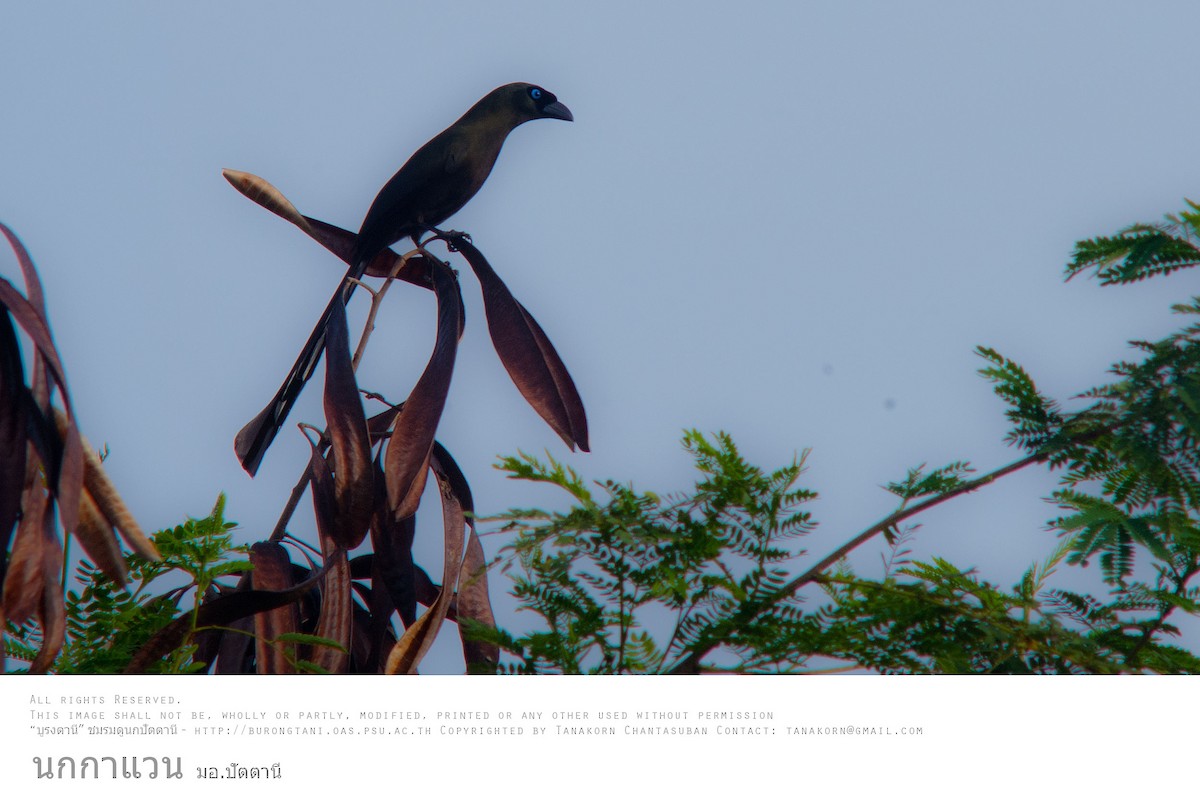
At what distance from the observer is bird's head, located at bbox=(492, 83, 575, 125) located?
1927 mm

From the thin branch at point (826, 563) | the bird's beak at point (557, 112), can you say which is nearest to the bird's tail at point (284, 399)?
the bird's beak at point (557, 112)

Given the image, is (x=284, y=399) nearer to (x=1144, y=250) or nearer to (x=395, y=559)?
(x=395, y=559)

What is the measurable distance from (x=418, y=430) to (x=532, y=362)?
7.2 inches

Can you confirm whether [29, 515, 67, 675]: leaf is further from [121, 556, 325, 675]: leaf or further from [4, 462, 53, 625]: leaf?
[121, 556, 325, 675]: leaf

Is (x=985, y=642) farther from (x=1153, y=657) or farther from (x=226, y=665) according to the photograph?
(x=226, y=665)

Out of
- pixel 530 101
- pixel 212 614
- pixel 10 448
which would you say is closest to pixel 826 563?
pixel 212 614

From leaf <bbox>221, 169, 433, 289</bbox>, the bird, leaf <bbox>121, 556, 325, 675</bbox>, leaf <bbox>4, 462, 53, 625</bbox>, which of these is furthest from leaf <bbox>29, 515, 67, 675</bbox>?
leaf <bbox>221, 169, 433, 289</bbox>

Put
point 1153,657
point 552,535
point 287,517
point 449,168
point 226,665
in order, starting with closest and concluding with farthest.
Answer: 1. point 552,535
2. point 1153,657
3. point 226,665
4. point 287,517
5. point 449,168

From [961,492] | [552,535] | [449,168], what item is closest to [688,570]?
[552,535]

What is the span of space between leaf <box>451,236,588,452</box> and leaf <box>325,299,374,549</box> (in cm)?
21

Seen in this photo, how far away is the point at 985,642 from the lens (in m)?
1.18

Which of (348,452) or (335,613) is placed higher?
(348,452)

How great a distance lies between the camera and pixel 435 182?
1813 millimetres
